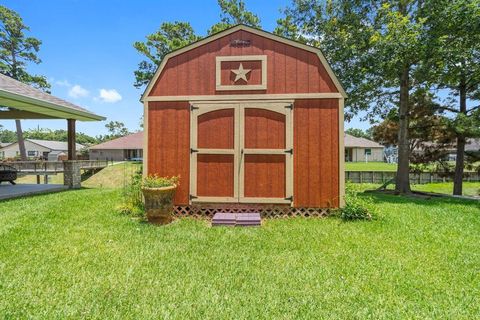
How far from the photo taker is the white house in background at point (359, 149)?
135ft

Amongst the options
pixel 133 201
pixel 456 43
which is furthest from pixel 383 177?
pixel 133 201

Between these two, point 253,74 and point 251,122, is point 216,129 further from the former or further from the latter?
point 253,74

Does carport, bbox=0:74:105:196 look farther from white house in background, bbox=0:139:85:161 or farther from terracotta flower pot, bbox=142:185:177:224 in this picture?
white house in background, bbox=0:139:85:161

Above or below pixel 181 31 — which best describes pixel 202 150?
below

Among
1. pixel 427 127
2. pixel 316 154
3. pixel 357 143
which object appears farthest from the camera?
pixel 357 143

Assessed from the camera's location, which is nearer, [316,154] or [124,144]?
[316,154]

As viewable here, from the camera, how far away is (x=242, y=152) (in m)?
5.60

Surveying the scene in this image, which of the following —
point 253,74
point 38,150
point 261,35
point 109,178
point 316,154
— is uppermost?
point 261,35

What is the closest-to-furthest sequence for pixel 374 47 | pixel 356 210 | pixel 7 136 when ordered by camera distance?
pixel 356 210 → pixel 374 47 → pixel 7 136

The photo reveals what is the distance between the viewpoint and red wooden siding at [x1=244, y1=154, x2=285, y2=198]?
5.58m

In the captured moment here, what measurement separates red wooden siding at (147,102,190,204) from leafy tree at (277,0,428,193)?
709cm

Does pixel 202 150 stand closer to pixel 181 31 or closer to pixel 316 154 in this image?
pixel 316 154

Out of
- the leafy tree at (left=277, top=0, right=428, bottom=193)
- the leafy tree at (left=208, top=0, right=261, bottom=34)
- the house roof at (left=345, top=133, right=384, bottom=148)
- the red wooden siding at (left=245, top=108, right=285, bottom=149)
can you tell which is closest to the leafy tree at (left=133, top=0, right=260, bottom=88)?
the leafy tree at (left=208, top=0, right=261, bottom=34)

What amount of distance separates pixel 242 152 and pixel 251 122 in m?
0.66
